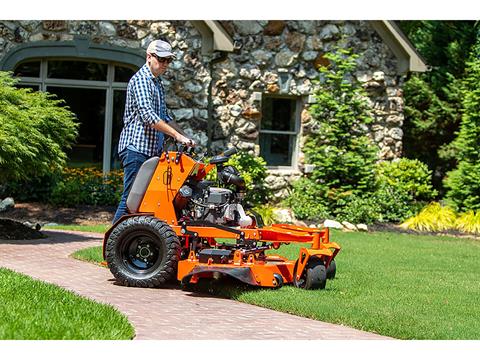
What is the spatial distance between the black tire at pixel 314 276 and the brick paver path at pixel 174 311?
821 millimetres

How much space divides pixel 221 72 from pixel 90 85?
258cm

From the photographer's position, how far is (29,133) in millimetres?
10969

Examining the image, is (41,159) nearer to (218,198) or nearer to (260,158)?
(218,198)

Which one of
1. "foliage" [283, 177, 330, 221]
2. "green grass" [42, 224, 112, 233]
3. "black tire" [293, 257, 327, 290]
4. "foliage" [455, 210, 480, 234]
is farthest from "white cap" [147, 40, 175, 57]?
"foliage" [455, 210, 480, 234]

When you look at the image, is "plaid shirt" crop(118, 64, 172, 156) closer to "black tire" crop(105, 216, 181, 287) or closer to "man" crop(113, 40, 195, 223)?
"man" crop(113, 40, 195, 223)

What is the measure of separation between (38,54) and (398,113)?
26.0ft

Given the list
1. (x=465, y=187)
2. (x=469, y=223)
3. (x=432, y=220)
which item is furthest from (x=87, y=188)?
(x=465, y=187)

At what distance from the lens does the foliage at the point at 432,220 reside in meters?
16.0

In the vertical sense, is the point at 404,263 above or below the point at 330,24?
below

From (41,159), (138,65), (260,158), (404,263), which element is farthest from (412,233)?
(41,159)

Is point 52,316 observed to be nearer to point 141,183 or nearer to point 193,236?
point 193,236

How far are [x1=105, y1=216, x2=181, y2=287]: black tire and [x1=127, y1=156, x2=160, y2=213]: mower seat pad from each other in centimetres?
22

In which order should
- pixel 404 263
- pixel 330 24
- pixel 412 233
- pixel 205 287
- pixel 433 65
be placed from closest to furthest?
pixel 205 287 → pixel 404 263 → pixel 412 233 → pixel 330 24 → pixel 433 65

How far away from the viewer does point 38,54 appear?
15969 mm
